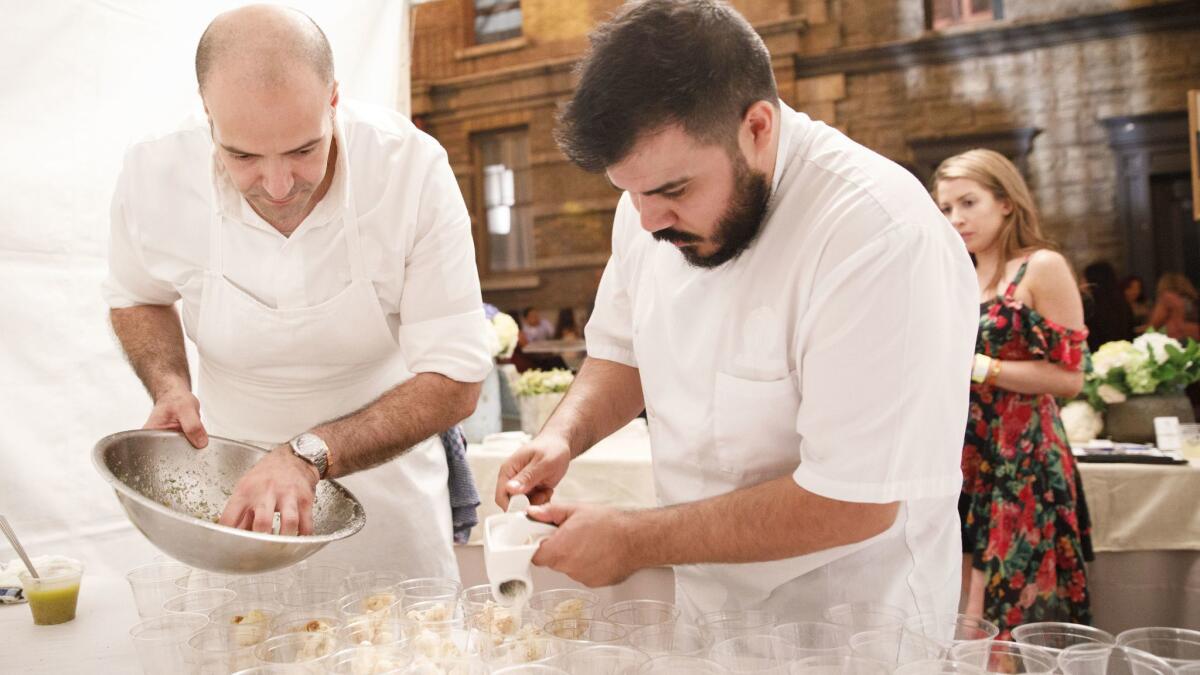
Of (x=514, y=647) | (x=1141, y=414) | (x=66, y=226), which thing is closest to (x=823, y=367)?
(x=514, y=647)

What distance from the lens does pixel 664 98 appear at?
1156mm

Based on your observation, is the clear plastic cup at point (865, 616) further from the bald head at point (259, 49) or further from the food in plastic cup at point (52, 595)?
the food in plastic cup at point (52, 595)

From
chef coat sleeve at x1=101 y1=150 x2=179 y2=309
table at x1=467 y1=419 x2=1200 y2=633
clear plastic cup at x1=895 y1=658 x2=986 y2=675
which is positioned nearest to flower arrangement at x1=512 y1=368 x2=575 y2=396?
table at x1=467 y1=419 x2=1200 y2=633

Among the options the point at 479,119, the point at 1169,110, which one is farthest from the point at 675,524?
the point at 479,119

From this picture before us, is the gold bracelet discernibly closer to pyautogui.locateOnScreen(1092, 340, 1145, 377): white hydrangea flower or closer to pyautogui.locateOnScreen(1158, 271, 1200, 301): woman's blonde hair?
pyautogui.locateOnScreen(1092, 340, 1145, 377): white hydrangea flower

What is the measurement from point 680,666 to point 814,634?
0.64 ft

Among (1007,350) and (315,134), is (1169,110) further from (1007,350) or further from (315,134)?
(315,134)

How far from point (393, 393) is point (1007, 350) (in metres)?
2.04

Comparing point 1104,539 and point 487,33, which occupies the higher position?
point 487,33

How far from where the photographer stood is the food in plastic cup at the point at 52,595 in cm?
155

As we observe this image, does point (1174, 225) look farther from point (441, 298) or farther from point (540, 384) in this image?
point (441, 298)

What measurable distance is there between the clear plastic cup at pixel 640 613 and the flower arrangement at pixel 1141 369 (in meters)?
2.70

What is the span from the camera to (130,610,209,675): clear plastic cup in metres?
1.10

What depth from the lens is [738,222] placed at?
1.32 meters
